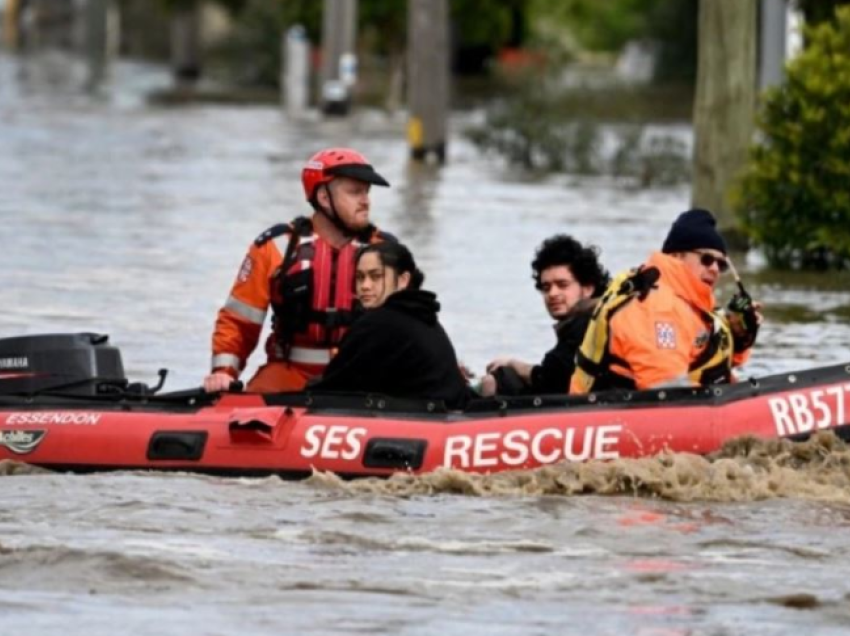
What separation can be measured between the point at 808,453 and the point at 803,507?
1.79 feet

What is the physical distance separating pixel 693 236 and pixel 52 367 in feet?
9.00

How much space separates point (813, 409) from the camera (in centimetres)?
1157

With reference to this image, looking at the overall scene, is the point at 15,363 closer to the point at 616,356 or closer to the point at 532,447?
the point at 532,447

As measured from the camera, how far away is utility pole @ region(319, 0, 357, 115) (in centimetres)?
4206

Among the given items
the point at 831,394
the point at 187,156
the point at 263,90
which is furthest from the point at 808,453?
the point at 263,90

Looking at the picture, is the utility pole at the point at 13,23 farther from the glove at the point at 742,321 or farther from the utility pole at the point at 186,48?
the glove at the point at 742,321

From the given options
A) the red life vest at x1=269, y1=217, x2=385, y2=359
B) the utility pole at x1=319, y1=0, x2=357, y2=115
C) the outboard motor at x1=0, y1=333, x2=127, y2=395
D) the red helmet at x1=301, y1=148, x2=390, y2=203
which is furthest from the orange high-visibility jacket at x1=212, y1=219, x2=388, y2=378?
the utility pole at x1=319, y1=0, x2=357, y2=115

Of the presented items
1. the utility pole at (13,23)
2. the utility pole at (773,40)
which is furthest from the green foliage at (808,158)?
the utility pole at (13,23)

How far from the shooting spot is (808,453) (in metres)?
11.5

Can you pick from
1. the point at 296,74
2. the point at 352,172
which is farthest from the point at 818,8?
the point at 296,74

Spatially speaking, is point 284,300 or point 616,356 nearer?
point 616,356

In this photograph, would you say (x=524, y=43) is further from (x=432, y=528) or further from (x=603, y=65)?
(x=432, y=528)

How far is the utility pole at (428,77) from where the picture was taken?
109ft

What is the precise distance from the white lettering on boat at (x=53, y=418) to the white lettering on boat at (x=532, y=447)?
1.55 meters
